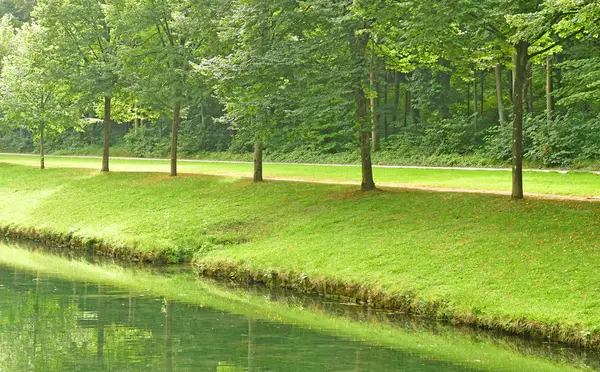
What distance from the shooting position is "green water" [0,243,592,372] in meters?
14.1

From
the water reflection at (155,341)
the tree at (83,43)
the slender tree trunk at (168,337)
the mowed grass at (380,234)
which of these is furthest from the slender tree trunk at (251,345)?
the tree at (83,43)

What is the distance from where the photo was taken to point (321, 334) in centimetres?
1656

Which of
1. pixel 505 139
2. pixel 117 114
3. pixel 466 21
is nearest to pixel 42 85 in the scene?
pixel 117 114

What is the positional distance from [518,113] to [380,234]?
5516 mm

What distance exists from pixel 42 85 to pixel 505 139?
25529mm

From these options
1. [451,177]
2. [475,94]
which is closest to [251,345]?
[451,177]

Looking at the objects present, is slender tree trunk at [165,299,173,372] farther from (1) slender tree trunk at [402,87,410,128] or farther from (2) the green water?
(1) slender tree trunk at [402,87,410,128]

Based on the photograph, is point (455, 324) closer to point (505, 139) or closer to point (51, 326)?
point (51, 326)

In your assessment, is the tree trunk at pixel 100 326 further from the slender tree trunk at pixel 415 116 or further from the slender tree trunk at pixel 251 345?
the slender tree trunk at pixel 415 116

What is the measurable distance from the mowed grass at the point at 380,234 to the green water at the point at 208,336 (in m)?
1.52

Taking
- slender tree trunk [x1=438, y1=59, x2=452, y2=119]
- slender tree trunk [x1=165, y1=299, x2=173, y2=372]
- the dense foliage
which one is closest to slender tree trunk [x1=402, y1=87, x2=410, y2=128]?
the dense foliage

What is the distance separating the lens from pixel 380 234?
23.5 meters

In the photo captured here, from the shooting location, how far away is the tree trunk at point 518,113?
2317 centimetres

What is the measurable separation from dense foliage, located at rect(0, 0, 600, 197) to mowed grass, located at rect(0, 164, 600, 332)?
2.39 meters
